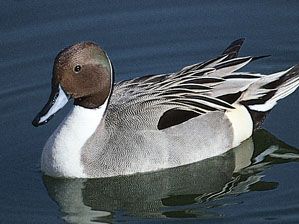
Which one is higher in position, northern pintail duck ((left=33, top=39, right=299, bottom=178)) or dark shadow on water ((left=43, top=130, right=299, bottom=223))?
northern pintail duck ((left=33, top=39, right=299, bottom=178))

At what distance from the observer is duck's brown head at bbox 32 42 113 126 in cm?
715

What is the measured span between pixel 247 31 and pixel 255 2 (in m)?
0.44

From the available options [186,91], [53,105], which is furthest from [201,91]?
[53,105]

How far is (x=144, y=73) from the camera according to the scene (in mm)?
8789

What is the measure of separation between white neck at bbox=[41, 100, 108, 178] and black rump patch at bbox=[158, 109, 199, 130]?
1.36ft

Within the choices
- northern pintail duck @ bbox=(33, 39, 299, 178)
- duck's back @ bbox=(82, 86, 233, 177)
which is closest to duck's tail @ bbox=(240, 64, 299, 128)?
northern pintail duck @ bbox=(33, 39, 299, 178)

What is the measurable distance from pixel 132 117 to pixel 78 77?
0.51 meters

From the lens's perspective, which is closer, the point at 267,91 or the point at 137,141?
the point at 137,141

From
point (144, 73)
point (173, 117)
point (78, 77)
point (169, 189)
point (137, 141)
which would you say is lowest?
point (169, 189)

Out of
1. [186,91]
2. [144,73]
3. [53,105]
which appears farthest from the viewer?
[144,73]

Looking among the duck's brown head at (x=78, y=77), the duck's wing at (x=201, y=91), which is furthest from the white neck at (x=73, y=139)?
the duck's wing at (x=201, y=91)

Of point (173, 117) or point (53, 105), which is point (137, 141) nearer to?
point (173, 117)

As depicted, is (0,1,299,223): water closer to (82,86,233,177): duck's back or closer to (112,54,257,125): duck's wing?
(82,86,233,177): duck's back

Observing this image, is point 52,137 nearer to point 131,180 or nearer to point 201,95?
point 131,180
